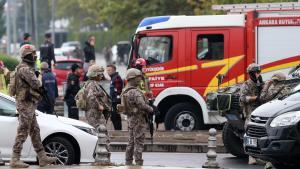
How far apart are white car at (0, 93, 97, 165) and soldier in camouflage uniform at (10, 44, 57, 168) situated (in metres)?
0.92

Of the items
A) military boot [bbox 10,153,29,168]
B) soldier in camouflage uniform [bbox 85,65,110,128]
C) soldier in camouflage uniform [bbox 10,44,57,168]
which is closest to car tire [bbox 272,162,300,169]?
soldier in camouflage uniform [bbox 10,44,57,168]

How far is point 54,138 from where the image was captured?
15.9 m

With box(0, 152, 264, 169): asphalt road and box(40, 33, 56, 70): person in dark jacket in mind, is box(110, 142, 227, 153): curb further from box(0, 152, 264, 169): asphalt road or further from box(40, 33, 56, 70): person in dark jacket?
box(40, 33, 56, 70): person in dark jacket

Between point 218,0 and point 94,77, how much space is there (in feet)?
51.8

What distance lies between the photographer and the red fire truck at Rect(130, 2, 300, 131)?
2231cm

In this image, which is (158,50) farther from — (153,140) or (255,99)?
(255,99)

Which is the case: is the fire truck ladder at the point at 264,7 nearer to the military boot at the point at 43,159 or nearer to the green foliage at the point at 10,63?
the military boot at the point at 43,159

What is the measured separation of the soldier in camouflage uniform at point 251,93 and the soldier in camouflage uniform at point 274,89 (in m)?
0.15

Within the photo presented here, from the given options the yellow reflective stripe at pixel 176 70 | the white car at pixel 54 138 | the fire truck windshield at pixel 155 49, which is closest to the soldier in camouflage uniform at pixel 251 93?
the white car at pixel 54 138

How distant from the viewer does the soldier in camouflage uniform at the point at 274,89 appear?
56.0 feet

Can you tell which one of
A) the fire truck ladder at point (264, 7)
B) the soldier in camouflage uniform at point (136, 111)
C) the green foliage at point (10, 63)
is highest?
the fire truck ladder at point (264, 7)

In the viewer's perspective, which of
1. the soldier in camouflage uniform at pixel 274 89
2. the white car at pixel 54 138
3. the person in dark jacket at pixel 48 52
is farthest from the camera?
the person in dark jacket at pixel 48 52

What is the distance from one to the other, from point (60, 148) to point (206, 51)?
25.0 ft

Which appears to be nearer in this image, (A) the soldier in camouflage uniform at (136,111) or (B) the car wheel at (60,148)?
(A) the soldier in camouflage uniform at (136,111)
